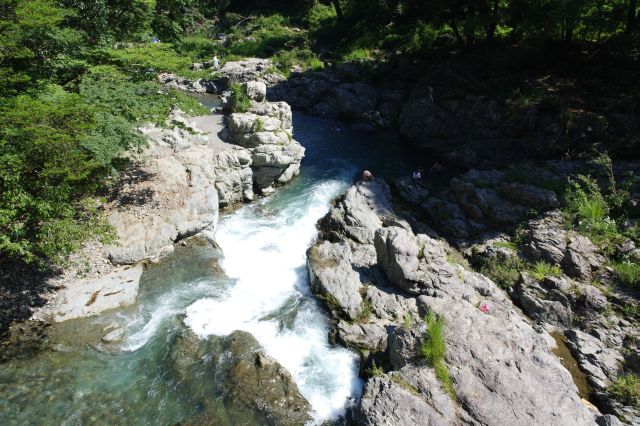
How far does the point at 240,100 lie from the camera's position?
2502 cm

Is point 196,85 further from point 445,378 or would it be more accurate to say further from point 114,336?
point 445,378

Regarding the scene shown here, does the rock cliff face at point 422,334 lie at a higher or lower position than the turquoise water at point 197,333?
higher

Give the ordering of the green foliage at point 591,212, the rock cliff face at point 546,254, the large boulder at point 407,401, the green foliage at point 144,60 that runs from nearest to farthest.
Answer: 1. the large boulder at point 407,401
2. the rock cliff face at point 546,254
3. the green foliage at point 144,60
4. the green foliage at point 591,212

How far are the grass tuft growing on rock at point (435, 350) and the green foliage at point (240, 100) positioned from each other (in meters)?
18.8

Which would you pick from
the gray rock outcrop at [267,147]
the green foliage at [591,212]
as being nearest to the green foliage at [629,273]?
the green foliage at [591,212]

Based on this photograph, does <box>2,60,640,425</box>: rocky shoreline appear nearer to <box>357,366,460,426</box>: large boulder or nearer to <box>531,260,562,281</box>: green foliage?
<box>357,366,460,426</box>: large boulder

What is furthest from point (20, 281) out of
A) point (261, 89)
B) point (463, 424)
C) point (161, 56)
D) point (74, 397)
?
point (261, 89)

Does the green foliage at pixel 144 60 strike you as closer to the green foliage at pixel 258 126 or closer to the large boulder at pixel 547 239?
the green foliage at pixel 258 126

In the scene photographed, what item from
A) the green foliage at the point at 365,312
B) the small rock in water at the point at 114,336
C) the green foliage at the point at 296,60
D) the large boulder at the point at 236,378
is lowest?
the small rock in water at the point at 114,336

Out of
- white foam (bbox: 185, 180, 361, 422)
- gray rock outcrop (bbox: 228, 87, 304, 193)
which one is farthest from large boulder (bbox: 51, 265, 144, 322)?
gray rock outcrop (bbox: 228, 87, 304, 193)

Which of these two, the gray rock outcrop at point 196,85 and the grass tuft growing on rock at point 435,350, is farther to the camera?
the gray rock outcrop at point 196,85

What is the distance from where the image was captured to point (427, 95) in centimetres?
3225

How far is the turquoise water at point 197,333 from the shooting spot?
10664mm

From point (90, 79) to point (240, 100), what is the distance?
11.1 m
